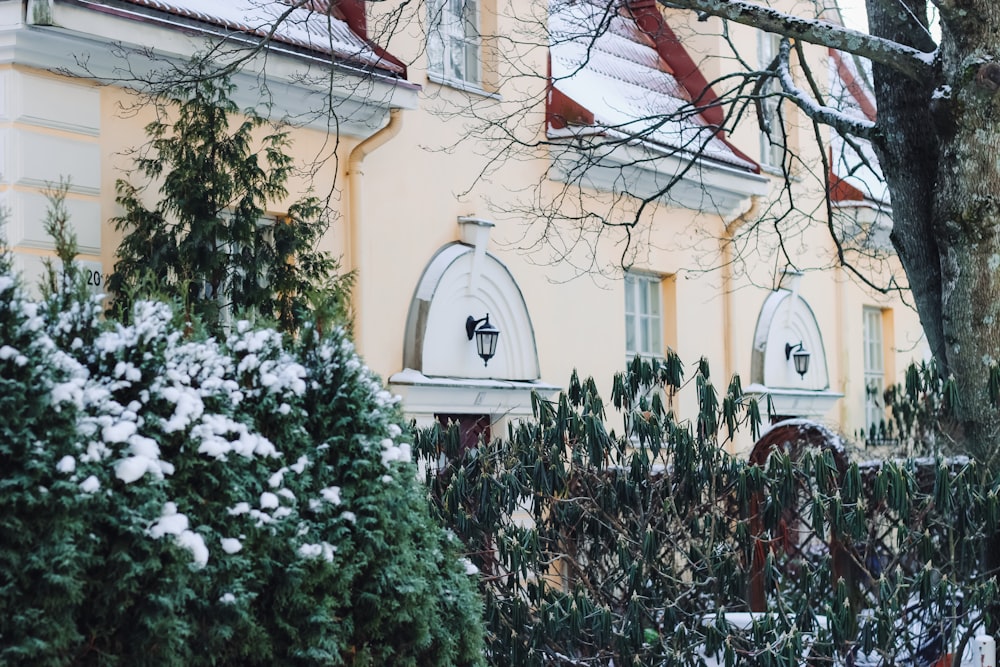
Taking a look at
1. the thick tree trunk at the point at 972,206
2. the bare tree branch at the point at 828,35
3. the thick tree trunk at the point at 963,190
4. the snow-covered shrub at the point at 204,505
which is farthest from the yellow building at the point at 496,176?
the snow-covered shrub at the point at 204,505

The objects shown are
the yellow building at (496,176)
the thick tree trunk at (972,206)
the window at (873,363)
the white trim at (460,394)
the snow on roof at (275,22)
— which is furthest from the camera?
the window at (873,363)

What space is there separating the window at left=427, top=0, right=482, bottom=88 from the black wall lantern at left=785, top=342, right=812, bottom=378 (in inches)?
242

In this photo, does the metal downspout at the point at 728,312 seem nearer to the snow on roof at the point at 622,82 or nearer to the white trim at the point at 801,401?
the white trim at the point at 801,401

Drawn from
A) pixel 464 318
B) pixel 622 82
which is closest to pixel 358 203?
pixel 464 318

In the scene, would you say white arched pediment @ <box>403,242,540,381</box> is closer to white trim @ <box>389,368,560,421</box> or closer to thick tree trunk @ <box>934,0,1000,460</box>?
white trim @ <box>389,368,560,421</box>

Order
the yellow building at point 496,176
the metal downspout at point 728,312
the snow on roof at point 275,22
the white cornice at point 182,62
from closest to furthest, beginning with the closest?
the white cornice at point 182,62, the yellow building at point 496,176, the snow on roof at point 275,22, the metal downspout at point 728,312

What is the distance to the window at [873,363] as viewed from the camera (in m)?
19.8

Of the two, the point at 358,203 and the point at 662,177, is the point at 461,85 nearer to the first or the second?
the point at 358,203

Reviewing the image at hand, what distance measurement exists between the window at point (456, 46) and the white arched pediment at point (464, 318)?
1618 mm

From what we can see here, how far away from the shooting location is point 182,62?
31.6 ft

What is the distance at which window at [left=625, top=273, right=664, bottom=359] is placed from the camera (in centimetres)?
1517

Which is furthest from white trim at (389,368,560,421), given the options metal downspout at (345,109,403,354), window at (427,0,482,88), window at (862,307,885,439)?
window at (862,307,885,439)

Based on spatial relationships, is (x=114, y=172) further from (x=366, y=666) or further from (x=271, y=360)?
(x=366, y=666)

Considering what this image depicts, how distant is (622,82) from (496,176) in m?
3.04
